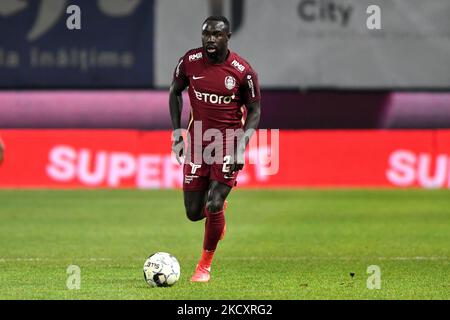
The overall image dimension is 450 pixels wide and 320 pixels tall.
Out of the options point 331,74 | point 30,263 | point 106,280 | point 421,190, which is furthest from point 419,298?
point 331,74

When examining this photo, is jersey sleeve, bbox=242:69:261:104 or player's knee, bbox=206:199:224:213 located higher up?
jersey sleeve, bbox=242:69:261:104

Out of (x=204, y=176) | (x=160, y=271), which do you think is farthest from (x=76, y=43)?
(x=160, y=271)

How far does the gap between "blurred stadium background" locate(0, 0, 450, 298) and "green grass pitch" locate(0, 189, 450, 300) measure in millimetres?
411

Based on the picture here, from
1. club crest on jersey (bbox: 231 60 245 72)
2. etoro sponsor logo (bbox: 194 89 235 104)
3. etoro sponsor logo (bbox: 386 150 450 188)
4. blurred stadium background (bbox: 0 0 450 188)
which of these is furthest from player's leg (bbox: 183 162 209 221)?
etoro sponsor logo (bbox: 386 150 450 188)

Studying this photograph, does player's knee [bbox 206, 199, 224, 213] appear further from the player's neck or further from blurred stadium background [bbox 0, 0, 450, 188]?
blurred stadium background [bbox 0, 0, 450, 188]

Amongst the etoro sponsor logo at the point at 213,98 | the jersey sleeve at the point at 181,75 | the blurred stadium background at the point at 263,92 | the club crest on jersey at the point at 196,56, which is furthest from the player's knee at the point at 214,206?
the blurred stadium background at the point at 263,92

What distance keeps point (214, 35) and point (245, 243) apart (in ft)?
15.2

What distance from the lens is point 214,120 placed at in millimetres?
10938

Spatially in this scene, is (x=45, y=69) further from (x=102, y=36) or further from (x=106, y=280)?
(x=106, y=280)

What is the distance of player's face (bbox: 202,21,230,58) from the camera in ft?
35.0

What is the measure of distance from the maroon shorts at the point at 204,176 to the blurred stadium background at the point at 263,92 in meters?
9.50

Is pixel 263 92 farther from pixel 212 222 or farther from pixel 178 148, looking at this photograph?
pixel 212 222

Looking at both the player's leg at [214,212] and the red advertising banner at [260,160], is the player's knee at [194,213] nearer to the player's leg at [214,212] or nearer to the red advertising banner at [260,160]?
the player's leg at [214,212]

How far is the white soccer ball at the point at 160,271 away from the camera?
33.9 ft
